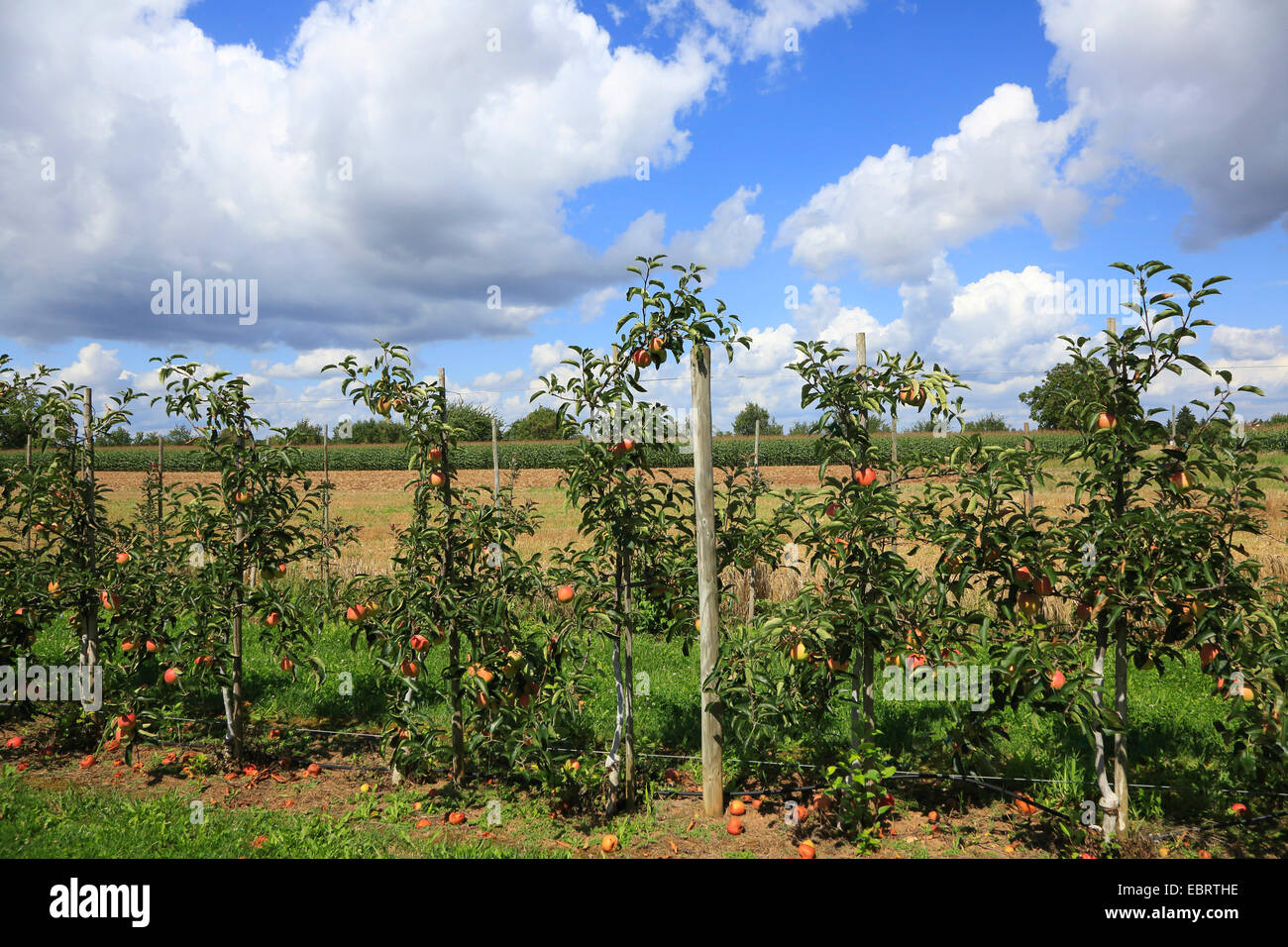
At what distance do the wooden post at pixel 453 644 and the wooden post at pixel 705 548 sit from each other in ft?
4.65

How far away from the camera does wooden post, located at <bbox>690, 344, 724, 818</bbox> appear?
146 inches

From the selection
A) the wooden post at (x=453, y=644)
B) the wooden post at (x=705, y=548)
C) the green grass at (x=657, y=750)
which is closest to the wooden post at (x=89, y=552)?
the green grass at (x=657, y=750)

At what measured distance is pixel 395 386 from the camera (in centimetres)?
406

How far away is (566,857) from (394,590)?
5.68 feet

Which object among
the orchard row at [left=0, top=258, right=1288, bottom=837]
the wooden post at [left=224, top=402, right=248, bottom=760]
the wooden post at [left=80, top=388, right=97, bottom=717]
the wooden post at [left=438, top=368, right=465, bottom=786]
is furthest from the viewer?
the wooden post at [left=80, top=388, right=97, bottom=717]

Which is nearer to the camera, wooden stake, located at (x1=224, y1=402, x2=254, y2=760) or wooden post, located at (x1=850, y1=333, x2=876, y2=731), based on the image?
wooden post, located at (x1=850, y1=333, x2=876, y2=731)

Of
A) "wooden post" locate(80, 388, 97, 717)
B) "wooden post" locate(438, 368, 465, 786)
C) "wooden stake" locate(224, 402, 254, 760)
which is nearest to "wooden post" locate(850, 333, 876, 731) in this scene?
"wooden post" locate(438, 368, 465, 786)

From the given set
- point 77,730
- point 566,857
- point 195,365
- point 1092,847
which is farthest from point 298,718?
point 1092,847

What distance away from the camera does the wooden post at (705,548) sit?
146 inches

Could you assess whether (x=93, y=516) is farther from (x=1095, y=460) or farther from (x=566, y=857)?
(x=1095, y=460)

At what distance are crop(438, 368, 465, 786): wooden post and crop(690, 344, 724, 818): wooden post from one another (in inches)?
55.8

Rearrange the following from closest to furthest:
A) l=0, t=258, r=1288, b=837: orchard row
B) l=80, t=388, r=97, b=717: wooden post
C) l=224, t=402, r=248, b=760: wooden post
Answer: l=0, t=258, r=1288, b=837: orchard row < l=224, t=402, r=248, b=760: wooden post < l=80, t=388, r=97, b=717: wooden post

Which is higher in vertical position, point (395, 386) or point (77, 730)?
point (395, 386)

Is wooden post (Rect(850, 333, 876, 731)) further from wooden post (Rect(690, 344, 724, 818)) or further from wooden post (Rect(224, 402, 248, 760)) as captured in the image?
wooden post (Rect(224, 402, 248, 760))
